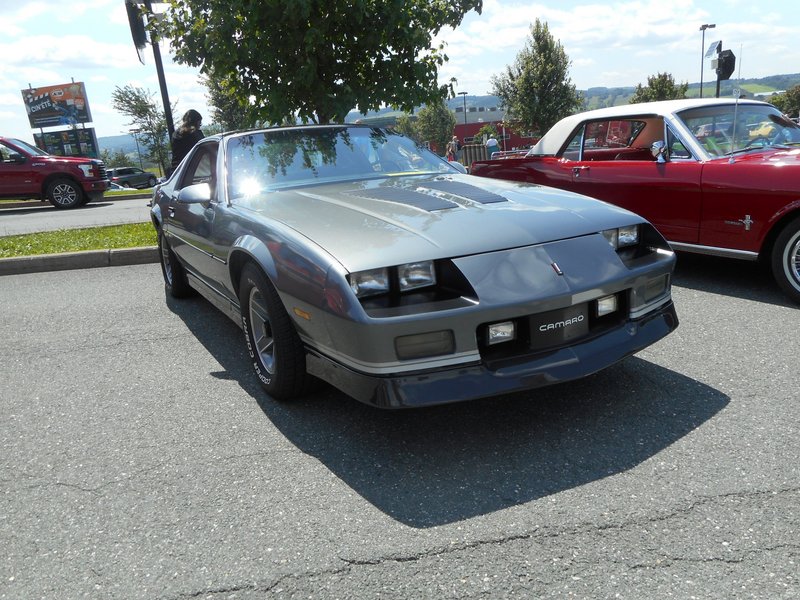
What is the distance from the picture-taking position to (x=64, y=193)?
15.6 m

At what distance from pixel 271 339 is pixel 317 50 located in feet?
15.7

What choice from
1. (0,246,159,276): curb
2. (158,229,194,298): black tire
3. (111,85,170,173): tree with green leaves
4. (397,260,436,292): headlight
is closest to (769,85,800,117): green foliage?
(111,85,170,173): tree with green leaves

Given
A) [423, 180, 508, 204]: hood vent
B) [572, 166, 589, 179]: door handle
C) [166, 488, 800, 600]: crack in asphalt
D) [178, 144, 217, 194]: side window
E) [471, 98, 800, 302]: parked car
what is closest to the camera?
[166, 488, 800, 600]: crack in asphalt

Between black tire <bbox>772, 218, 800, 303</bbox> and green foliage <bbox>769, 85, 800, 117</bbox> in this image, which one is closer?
black tire <bbox>772, 218, 800, 303</bbox>

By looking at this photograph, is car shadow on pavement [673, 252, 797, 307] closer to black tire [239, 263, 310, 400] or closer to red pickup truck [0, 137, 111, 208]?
black tire [239, 263, 310, 400]

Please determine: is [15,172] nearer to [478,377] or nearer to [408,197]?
[408,197]

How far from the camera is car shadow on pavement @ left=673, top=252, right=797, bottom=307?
4547 mm

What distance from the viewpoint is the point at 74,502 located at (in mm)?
2418

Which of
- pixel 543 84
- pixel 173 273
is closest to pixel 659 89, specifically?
pixel 543 84

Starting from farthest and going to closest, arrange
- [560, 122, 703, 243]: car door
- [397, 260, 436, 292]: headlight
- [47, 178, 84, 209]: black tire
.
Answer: [47, 178, 84, 209]: black tire < [560, 122, 703, 243]: car door < [397, 260, 436, 292]: headlight

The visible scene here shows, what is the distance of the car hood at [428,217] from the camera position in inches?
101

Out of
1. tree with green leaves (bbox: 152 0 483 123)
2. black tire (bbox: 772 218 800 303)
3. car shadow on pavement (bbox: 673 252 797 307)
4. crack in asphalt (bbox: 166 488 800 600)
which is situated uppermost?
tree with green leaves (bbox: 152 0 483 123)

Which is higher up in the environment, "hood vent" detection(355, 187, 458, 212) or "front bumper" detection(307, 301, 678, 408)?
"hood vent" detection(355, 187, 458, 212)

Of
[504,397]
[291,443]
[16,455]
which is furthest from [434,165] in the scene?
[16,455]
